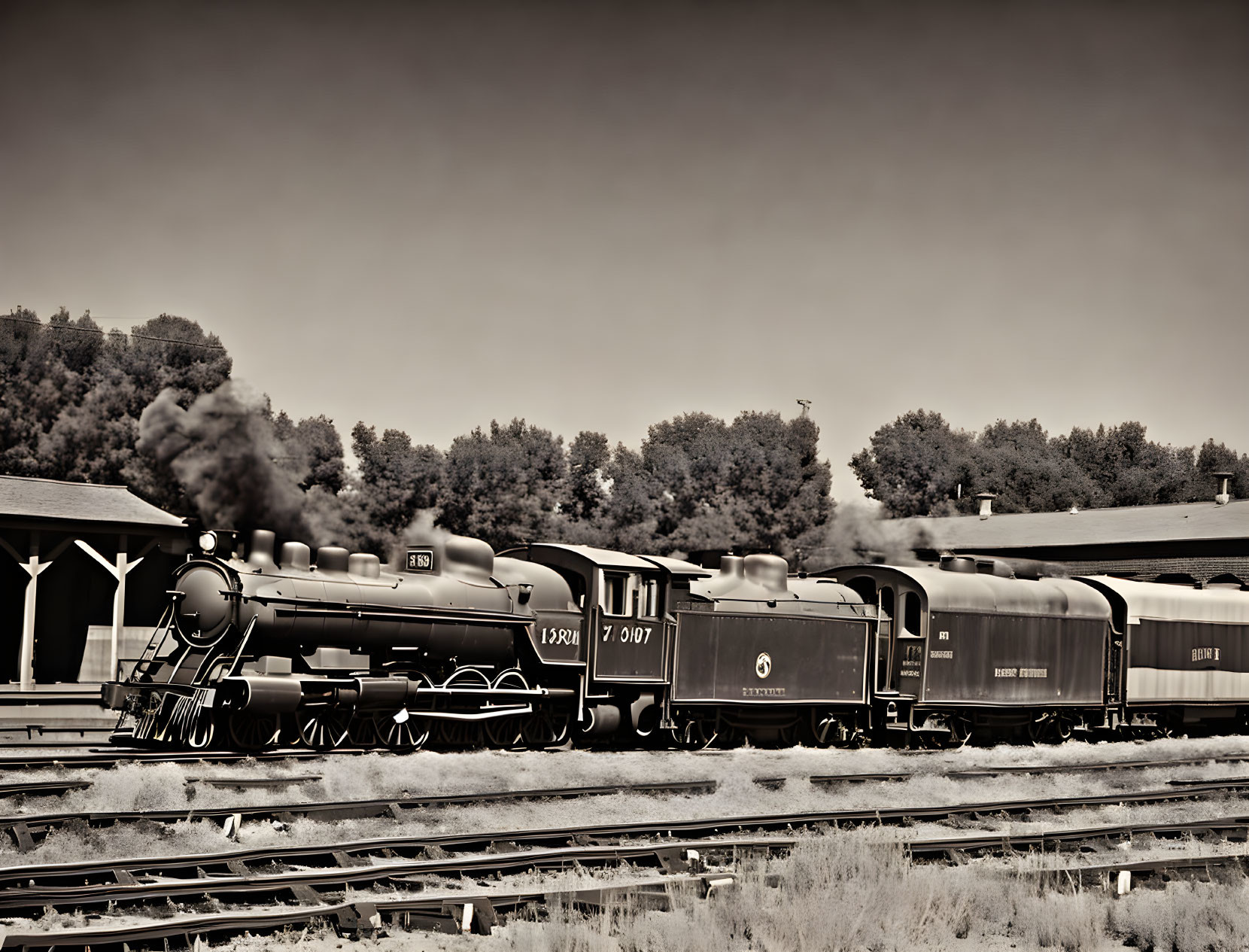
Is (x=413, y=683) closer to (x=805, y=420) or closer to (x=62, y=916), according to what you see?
(x=62, y=916)

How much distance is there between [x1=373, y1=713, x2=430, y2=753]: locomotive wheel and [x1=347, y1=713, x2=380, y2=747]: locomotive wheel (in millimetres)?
54

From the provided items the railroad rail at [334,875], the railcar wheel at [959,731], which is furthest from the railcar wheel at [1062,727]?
the railroad rail at [334,875]

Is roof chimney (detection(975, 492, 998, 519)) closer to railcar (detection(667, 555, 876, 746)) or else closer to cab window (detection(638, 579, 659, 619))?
railcar (detection(667, 555, 876, 746))

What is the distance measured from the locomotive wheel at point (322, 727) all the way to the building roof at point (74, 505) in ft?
30.6

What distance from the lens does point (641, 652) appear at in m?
19.4

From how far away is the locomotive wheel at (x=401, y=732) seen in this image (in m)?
17.5

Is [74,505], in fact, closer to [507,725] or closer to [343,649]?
[343,649]

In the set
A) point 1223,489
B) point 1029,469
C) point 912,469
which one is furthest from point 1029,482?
point 1223,489

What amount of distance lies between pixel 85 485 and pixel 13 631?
11.5ft

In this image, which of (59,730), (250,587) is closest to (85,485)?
(59,730)

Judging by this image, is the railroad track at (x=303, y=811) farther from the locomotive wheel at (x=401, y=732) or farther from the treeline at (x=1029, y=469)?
the treeline at (x=1029, y=469)

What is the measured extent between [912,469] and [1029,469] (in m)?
9.64

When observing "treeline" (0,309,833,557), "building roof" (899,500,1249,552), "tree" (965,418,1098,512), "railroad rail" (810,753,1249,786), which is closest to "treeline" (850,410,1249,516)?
"tree" (965,418,1098,512)

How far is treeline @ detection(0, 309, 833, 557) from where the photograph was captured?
45250 millimetres
